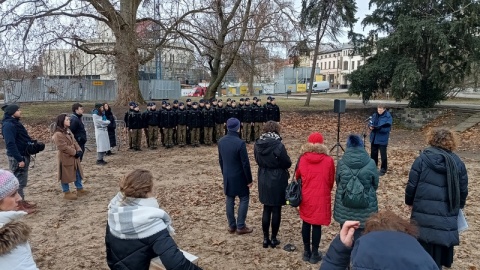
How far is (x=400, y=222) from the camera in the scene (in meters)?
1.97

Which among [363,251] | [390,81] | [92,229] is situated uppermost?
[390,81]

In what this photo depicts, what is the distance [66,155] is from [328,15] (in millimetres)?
20921

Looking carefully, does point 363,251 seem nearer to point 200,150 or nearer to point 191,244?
point 191,244

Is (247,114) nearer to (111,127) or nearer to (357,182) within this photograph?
(111,127)

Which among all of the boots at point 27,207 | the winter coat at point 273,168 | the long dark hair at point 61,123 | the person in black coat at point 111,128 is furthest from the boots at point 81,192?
the winter coat at point 273,168

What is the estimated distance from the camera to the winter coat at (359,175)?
3982mm

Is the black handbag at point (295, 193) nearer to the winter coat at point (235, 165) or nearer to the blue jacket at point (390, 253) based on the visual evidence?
the winter coat at point (235, 165)

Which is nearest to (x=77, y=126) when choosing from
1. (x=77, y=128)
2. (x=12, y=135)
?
(x=77, y=128)

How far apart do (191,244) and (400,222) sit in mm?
3921

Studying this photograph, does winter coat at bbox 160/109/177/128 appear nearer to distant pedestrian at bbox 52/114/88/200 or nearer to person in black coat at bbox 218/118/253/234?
distant pedestrian at bbox 52/114/88/200

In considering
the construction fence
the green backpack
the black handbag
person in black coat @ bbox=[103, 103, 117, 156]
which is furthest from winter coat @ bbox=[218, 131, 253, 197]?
the construction fence

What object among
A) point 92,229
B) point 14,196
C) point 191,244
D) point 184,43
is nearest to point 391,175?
point 191,244

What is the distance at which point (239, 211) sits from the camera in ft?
18.1

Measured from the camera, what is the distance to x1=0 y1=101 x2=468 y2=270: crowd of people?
201 centimetres
